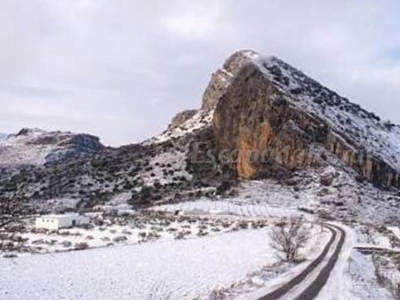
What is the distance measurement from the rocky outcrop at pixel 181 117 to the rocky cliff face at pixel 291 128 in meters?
40.0

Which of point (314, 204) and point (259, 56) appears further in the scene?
point (259, 56)

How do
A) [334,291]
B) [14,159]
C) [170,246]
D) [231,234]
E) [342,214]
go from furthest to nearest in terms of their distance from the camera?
[14,159] < [342,214] < [231,234] < [170,246] < [334,291]

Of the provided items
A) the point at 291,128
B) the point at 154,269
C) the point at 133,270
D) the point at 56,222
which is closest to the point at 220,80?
the point at 291,128

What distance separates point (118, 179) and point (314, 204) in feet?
128

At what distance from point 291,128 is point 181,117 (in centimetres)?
6857

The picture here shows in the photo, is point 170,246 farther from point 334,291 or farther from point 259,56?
point 259,56

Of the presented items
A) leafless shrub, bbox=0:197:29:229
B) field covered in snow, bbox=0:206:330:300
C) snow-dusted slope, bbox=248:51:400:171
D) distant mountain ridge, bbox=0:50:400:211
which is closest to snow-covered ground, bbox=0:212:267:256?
field covered in snow, bbox=0:206:330:300

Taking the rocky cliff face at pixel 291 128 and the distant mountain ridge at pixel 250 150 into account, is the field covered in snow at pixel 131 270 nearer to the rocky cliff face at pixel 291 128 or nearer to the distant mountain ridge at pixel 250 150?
the distant mountain ridge at pixel 250 150

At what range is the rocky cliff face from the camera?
94.2 metres

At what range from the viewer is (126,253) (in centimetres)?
3819

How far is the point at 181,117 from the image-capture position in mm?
162000

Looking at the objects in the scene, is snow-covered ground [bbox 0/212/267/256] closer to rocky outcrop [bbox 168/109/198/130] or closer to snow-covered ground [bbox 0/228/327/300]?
snow-covered ground [bbox 0/228/327/300]

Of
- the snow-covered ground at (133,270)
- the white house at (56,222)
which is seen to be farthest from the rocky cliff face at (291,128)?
the snow-covered ground at (133,270)

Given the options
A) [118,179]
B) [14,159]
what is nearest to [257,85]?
[118,179]
